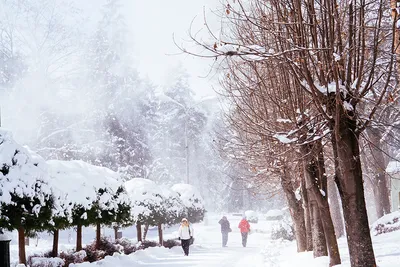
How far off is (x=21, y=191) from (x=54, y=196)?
1045mm

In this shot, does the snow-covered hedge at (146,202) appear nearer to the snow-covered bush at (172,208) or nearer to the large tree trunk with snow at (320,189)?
the snow-covered bush at (172,208)

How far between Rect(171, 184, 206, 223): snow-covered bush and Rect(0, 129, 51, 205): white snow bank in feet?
60.8

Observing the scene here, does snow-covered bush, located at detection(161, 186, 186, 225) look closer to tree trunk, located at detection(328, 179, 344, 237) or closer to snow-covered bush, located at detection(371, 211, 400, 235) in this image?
tree trunk, located at detection(328, 179, 344, 237)

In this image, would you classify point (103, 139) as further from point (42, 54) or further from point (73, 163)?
point (73, 163)

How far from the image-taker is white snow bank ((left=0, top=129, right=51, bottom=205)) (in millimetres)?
9523

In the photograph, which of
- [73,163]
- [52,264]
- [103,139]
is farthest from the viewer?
[103,139]

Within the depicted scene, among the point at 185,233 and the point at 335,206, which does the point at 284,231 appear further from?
the point at 185,233

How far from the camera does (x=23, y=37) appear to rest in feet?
94.8

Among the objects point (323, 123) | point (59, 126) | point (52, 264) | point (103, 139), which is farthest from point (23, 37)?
point (323, 123)

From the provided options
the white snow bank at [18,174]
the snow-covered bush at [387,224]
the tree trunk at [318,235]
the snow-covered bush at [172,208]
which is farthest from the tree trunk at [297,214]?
the snow-covered bush at [172,208]

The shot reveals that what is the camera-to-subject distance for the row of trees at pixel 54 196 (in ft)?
31.6

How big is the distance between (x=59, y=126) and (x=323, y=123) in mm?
29970

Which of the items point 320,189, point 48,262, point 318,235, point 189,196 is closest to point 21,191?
point 48,262

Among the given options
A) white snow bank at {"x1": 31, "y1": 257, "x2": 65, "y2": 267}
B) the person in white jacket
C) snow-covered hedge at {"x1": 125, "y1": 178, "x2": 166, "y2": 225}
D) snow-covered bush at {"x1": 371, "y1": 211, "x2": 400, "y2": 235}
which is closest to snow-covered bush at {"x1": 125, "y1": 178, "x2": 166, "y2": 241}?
snow-covered hedge at {"x1": 125, "y1": 178, "x2": 166, "y2": 225}
